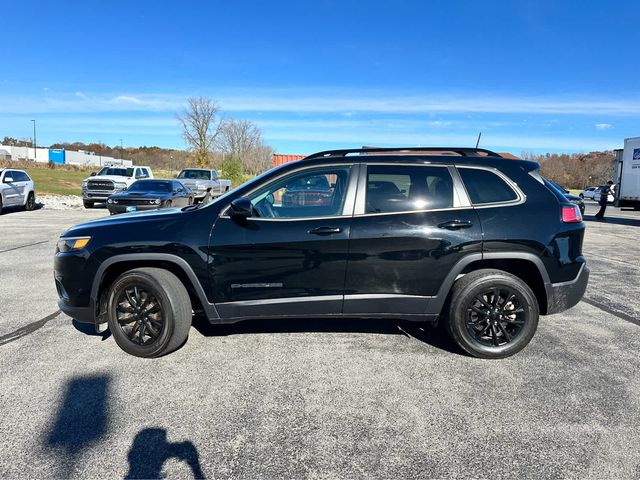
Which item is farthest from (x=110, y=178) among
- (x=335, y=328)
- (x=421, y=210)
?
(x=421, y=210)

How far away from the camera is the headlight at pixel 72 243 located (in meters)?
3.75

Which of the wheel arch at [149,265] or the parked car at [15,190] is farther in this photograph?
the parked car at [15,190]

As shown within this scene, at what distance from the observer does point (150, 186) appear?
14.9 metres

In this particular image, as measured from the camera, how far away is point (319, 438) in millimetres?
2713

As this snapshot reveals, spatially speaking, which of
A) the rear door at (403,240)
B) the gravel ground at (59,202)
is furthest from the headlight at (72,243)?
the gravel ground at (59,202)

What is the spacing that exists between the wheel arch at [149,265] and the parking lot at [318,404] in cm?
48

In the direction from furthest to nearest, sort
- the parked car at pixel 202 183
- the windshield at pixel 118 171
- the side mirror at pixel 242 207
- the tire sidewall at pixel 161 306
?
1. the windshield at pixel 118 171
2. the parked car at pixel 202 183
3. the tire sidewall at pixel 161 306
4. the side mirror at pixel 242 207

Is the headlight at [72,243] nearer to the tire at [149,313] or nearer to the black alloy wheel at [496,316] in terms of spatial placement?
the tire at [149,313]

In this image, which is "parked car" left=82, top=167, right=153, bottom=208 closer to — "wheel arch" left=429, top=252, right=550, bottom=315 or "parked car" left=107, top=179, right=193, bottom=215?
"parked car" left=107, top=179, right=193, bottom=215

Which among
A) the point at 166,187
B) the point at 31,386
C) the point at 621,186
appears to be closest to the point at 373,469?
the point at 31,386

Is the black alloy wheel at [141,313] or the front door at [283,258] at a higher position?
the front door at [283,258]

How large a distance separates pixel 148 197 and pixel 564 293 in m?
12.6

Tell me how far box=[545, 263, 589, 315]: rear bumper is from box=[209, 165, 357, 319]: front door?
191 cm

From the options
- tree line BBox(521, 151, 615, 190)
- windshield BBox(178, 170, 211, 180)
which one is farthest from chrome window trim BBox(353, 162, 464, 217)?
A: tree line BBox(521, 151, 615, 190)
